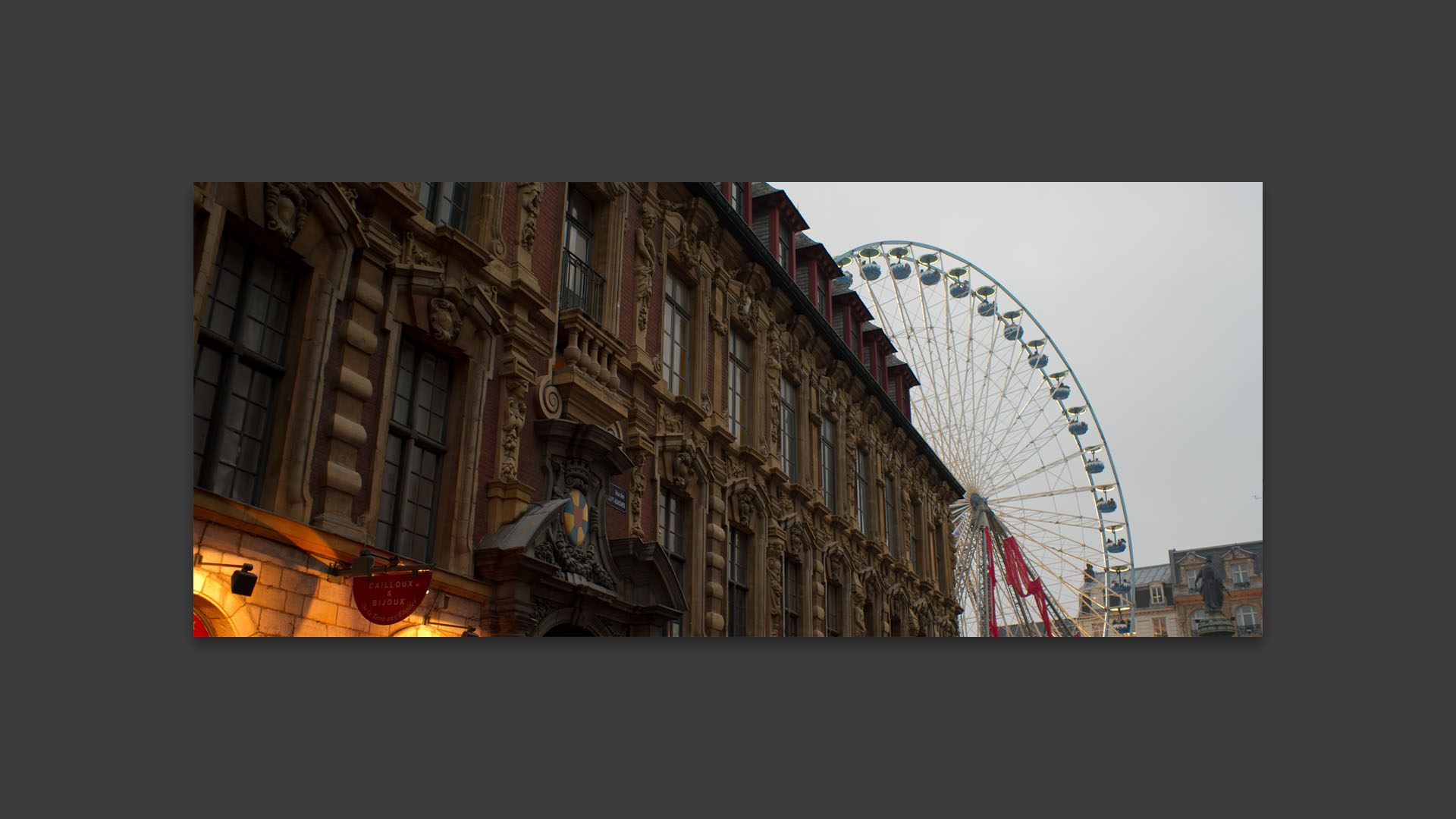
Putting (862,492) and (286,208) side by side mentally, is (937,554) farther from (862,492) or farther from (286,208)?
(286,208)

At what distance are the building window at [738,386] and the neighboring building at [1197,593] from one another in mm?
2880

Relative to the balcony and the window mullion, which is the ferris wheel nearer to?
the balcony

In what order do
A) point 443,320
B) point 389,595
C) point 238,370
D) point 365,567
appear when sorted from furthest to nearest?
1. point 443,320
2. point 389,595
3. point 365,567
4. point 238,370

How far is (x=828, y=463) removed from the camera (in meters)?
8.44

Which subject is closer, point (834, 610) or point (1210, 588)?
point (1210, 588)

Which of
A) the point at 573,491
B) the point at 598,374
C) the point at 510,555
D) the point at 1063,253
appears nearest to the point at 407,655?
the point at 510,555

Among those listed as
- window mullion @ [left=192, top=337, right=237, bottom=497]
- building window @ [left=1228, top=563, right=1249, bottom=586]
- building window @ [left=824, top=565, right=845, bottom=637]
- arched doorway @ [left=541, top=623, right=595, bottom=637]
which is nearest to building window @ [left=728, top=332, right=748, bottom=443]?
building window @ [left=824, top=565, right=845, bottom=637]

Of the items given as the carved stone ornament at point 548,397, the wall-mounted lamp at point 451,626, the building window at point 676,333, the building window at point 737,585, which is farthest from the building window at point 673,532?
the wall-mounted lamp at point 451,626

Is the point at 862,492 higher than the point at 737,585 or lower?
higher

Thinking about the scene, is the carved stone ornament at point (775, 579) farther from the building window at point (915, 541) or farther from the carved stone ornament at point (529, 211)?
the carved stone ornament at point (529, 211)

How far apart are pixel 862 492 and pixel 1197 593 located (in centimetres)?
292

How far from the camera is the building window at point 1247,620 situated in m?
5.92

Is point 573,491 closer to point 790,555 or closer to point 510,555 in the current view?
point 510,555

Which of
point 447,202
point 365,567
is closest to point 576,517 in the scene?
point 365,567
